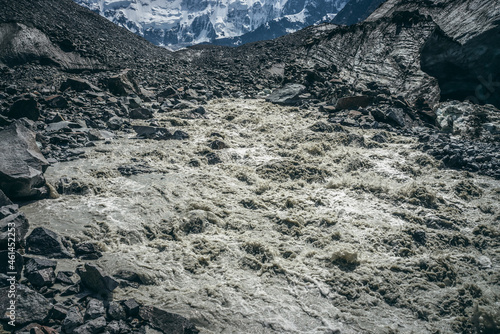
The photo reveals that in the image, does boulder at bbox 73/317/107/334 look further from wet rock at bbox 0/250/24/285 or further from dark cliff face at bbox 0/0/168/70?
dark cliff face at bbox 0/0/168/70

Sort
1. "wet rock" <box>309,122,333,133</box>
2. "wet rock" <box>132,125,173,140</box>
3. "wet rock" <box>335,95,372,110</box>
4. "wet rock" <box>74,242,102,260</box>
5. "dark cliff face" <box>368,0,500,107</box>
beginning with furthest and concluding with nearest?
"dark cliff face" <box>368,0,500,107</box> → "wet rock" <box>335,95,372,110</box> → "wet rock" <box>309,122,333,133</box> → "wet rock" <box>132,125,173,140</box> → "wet rock" <box>74,242,102,260</box>

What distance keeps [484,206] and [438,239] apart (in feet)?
7.29

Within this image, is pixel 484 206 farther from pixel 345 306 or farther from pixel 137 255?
pixel 137 255

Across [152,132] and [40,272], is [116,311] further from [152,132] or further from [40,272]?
[152,132]

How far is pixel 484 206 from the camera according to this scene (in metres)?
7.99

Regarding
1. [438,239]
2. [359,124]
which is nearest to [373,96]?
[359,124]

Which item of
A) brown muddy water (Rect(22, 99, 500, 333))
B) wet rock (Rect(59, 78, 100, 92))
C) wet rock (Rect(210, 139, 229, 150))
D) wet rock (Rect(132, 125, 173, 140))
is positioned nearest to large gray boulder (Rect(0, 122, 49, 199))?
brown muddy water (Rect(22, 99, 500, 333))

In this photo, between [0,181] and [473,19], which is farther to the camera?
[473,19]

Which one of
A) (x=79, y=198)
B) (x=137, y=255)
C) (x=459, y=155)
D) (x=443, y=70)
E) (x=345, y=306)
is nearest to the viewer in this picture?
(x=345, y=306)

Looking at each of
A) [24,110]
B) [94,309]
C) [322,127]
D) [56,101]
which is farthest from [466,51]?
[24,110]

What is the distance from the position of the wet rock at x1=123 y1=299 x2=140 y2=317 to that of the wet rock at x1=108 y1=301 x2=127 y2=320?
0.05m

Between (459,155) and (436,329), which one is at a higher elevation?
(459,155)

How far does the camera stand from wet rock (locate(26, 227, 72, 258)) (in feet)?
17.4

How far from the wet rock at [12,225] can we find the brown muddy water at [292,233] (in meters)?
0.83
